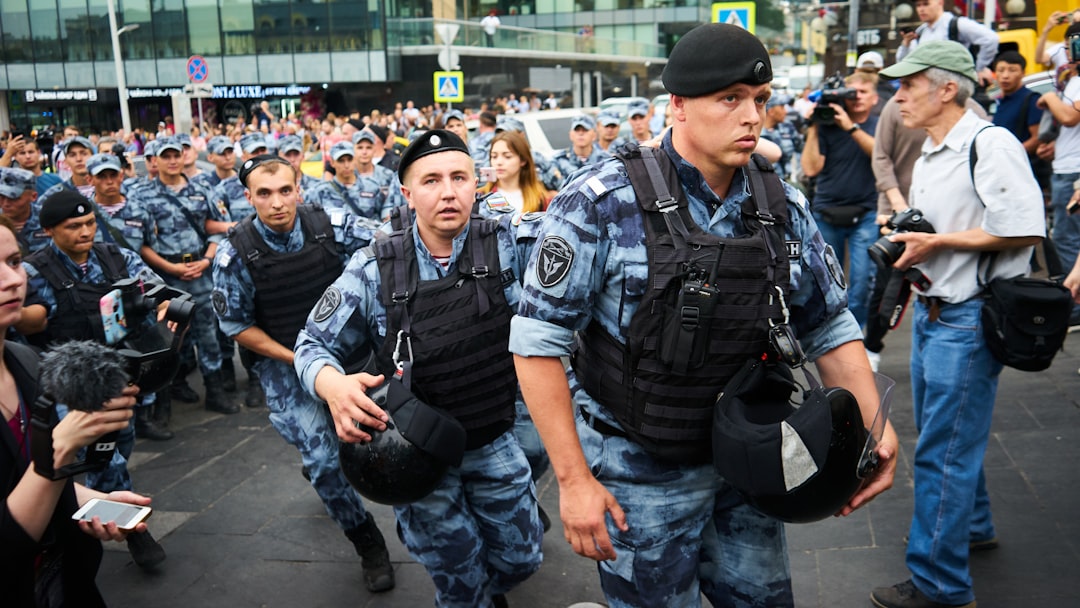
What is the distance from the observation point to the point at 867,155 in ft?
22.9

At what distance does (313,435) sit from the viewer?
4.44m

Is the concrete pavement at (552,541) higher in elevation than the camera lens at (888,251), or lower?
lower

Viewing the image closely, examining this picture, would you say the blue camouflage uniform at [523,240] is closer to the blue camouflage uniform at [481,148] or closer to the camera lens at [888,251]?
the camera lens at [888,251]

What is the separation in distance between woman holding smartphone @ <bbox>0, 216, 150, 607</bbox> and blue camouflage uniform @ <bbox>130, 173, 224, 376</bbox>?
527 centimetres

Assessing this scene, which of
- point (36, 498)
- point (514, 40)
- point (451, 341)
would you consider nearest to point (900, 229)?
point (451, 341)

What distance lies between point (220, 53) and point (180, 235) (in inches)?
1391

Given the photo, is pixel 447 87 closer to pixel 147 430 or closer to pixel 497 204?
pixel 147 430

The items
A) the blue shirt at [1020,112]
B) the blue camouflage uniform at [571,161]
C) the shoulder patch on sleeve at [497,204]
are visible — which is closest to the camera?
the shoulder patch on sleeve at [497,204]

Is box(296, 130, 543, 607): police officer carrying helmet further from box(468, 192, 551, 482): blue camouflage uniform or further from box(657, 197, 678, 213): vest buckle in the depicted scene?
box(657, 197, 678, 213): vest buckle

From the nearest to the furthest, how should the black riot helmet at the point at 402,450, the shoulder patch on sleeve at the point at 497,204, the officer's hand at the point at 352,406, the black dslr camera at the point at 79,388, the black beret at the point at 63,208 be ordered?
the black dslr camera at the point at 79,388 < the officer's hand at the point at 352,406 < the black riot helmet at the point at 402,450 < the shoulder patch on sleeve at the point at 497,204 < the black beret at the point at 63,208

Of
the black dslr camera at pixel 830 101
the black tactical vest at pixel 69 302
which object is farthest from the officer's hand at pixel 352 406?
the black dslr camera at pixel 830 101

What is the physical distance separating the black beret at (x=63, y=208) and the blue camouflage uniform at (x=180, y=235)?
2374 millimetres

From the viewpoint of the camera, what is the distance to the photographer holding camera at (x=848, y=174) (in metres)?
6.85

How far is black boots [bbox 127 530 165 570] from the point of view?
464 cm
